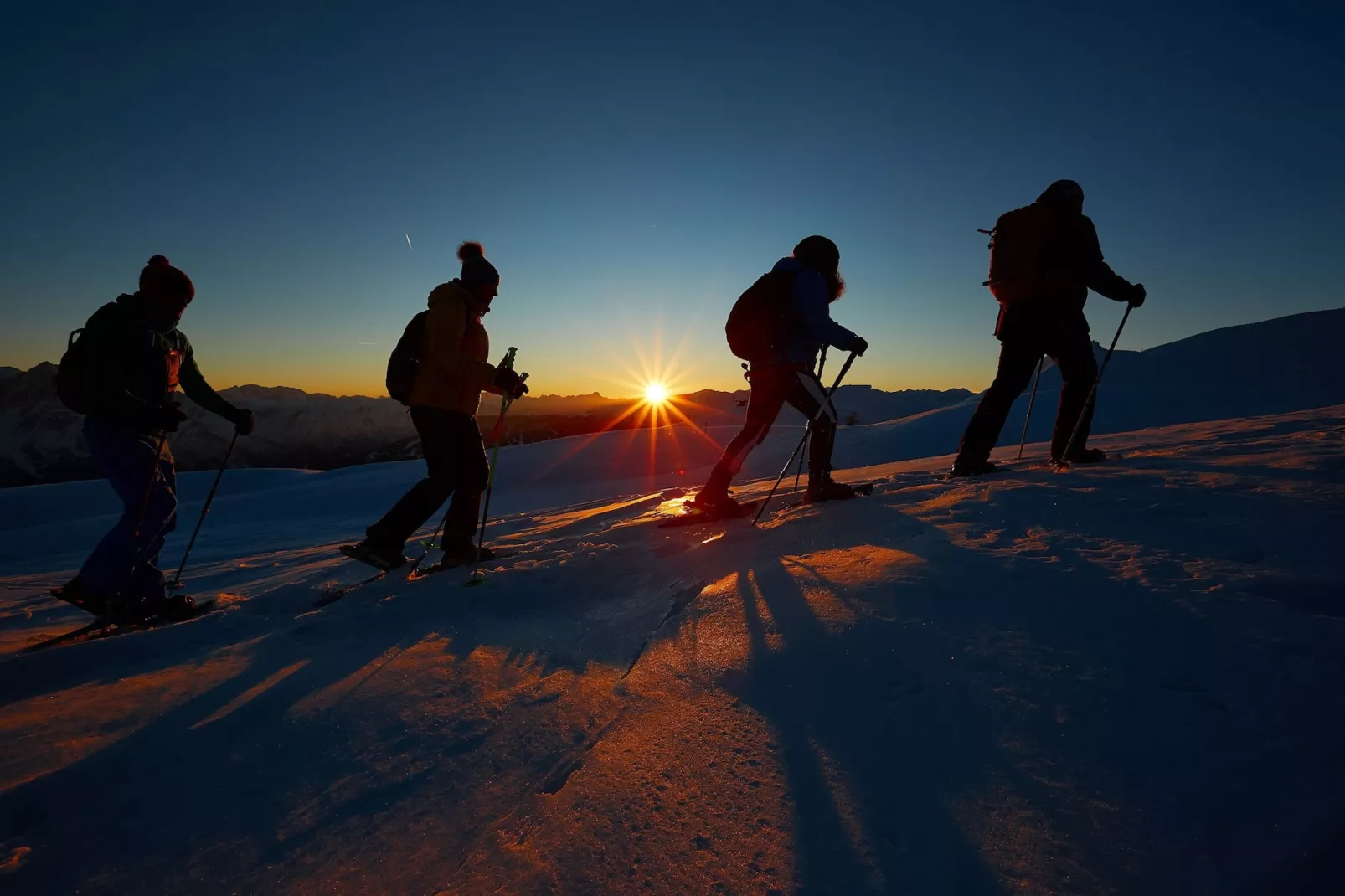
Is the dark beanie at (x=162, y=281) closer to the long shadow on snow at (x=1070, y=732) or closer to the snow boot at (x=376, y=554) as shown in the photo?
the snow boot at (x=376, y=554)

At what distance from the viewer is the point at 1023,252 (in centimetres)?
437

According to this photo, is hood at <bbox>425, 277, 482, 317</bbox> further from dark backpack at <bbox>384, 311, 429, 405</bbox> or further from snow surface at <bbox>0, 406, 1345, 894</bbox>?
snow surface at <bbox>0, 406, 1345, 894</bbox>

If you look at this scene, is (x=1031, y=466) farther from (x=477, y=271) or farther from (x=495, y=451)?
(x=477, y=271)

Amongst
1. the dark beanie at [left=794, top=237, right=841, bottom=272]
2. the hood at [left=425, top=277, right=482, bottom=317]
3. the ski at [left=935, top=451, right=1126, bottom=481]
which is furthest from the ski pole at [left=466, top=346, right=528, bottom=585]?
the ski at [left=935, top=451, right=1126, bottom=481]

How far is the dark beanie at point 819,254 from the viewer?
4477 mm

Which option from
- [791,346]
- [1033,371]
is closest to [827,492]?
[791,346]

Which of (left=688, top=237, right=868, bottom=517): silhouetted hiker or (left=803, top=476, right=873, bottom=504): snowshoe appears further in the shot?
(left=803, top=476, right=873, bottom=504): snowshoe

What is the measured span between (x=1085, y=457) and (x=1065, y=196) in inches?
73.7

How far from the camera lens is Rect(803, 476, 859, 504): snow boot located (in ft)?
15.1

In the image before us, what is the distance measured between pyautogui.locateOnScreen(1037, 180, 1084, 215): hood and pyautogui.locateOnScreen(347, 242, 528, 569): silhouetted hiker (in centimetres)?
393

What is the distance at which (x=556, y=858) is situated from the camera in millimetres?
1175

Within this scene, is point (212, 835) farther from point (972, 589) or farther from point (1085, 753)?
point (972, 589)

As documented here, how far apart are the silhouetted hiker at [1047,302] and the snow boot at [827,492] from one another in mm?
831

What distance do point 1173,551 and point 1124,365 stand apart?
13573 mm
